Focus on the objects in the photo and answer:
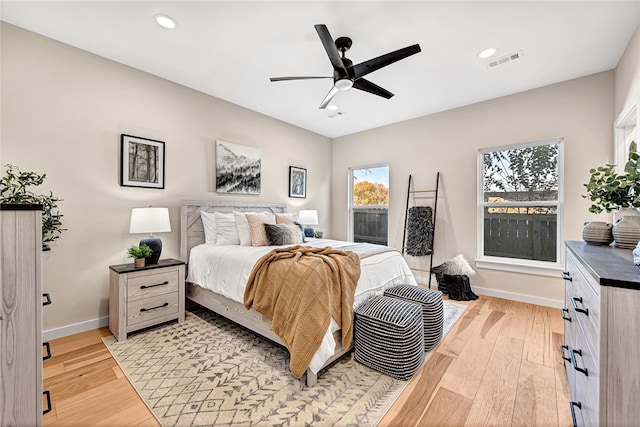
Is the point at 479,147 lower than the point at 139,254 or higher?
higher

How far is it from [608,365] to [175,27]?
3407 mm

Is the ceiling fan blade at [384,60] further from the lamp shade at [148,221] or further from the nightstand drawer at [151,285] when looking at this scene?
the nightstand drawer at [151,285]

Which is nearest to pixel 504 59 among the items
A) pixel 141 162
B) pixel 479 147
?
pixel 479 147

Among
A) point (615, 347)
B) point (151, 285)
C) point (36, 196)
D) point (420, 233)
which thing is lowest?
point (151, 285)

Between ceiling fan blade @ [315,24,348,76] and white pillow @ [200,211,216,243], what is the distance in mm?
2262

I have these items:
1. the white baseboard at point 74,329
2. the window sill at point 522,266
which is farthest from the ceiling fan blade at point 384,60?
the white baseboard at point 74,329

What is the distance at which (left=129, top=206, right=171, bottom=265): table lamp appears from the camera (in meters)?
2.65

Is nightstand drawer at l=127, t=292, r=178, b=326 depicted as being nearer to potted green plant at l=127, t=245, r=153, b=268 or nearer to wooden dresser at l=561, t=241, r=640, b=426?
potted green plant at l=127, t=245, r=153, b=268

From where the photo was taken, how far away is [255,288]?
7.09 ft

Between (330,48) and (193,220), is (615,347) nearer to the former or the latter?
(330,48)

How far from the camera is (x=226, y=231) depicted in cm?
327

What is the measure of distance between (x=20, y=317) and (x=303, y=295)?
53.3 inches

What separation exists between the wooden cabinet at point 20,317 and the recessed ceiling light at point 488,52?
11.6 ft

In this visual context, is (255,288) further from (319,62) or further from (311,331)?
(319,62)
